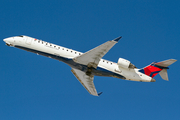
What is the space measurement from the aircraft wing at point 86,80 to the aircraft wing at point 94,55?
449 centimetres

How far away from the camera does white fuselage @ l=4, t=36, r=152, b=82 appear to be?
33.0 m

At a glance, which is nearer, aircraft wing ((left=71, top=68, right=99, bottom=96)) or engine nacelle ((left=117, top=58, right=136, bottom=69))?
engine nacelle ((left=117, top=58, right=136, bottom=69))

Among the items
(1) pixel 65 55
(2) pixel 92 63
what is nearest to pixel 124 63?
(2) pixel 92 63

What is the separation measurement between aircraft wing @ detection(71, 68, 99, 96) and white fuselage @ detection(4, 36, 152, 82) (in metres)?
3.41

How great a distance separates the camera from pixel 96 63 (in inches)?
1270

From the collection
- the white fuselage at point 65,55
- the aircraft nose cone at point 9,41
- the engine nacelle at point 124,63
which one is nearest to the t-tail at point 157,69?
the white fuselage at point 65,55

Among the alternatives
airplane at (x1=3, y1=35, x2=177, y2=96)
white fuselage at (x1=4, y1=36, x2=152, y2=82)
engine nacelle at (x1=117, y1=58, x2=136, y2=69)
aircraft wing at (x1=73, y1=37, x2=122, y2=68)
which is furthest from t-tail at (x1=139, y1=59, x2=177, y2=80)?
aircraft wing at (x1=73, y1=37, x2=122, y2=68)

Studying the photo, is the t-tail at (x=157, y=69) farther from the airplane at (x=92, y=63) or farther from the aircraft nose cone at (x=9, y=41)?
the aircraft nose cone at (x=9, y=41)

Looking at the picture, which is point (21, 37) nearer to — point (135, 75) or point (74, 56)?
point (74, 56)

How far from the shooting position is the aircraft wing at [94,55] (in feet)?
95.0

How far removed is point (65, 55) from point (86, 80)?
6865 millimetres

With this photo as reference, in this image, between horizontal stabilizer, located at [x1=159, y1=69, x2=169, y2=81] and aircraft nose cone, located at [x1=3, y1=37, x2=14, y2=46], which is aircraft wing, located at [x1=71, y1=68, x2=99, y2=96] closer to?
aircraft nose cone, located at [x1=3, y1=37, x2=14, y2=46]

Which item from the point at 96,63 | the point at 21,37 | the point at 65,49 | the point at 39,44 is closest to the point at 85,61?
the point at 96,63

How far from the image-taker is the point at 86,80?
124 feet
